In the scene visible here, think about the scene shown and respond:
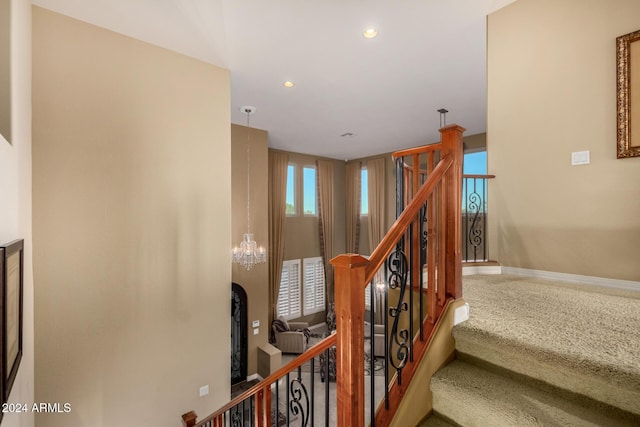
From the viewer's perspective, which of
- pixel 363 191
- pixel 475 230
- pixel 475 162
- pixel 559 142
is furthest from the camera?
pixel 363 191

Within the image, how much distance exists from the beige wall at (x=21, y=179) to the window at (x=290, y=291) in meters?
6.04

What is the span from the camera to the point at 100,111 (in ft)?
9.29

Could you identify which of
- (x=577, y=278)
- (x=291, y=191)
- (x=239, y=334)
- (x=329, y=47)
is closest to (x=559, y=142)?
(x=577, y=278)

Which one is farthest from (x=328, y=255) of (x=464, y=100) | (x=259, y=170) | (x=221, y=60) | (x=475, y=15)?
(x=475, y=15)

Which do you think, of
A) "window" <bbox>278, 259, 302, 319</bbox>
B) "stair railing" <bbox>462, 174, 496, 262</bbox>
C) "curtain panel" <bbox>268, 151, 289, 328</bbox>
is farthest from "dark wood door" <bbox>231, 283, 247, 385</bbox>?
"stair railing" <bbox>462, 174, 496, 262</bbox>

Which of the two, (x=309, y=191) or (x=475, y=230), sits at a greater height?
(x=309, y=191)

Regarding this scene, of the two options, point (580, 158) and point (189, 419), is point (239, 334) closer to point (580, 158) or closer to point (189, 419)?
point (189, 419)

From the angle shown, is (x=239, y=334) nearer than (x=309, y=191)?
Yes

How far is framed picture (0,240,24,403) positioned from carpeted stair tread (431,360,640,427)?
6.63ft

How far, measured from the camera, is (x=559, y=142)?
2.66 metres

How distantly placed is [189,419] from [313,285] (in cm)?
599

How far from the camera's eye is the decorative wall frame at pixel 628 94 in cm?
225

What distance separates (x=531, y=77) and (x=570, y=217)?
1.33m

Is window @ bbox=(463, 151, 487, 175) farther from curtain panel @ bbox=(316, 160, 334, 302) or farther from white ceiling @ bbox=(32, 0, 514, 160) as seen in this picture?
curtain panel @ bbox=(316, 160, 334, 302)
